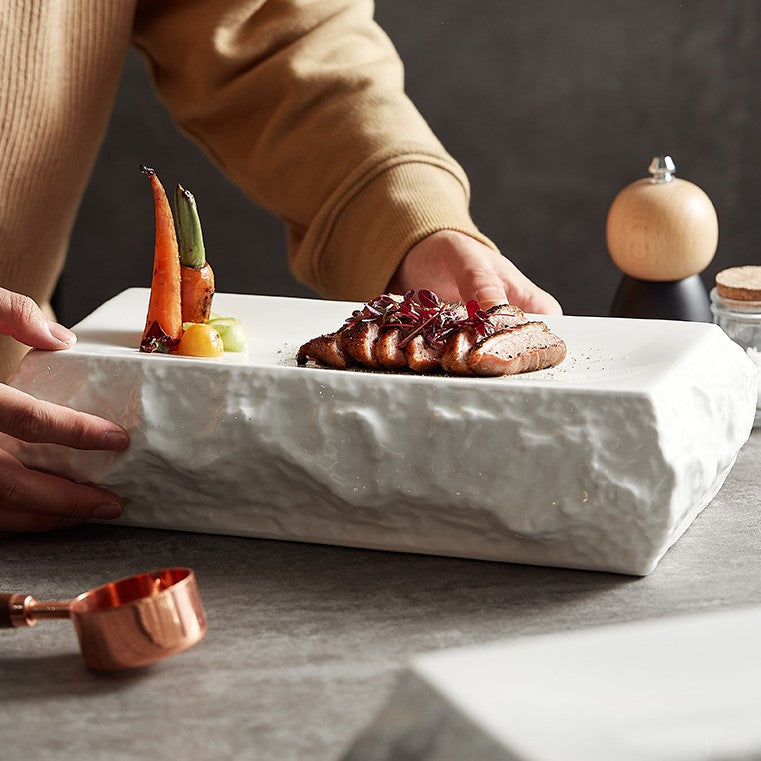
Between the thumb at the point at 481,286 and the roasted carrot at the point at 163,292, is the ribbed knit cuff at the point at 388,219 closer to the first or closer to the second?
the thumb at the point at 481,286

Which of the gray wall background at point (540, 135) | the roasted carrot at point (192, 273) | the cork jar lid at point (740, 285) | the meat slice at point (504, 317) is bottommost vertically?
the gray wall background at point (540, 135)

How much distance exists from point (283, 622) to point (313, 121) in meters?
0.87

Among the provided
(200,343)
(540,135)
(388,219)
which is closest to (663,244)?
(388,219)

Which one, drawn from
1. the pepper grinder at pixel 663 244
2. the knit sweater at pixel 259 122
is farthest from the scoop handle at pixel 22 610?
the pepper grinder at pixel 663 244


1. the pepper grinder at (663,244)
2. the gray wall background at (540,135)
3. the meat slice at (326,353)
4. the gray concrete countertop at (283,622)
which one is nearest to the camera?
the gray concrete countertop at (283,622)

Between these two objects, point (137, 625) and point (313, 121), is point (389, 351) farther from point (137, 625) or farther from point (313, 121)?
point (313, 121)

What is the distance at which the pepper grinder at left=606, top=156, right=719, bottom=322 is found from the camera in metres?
1.61

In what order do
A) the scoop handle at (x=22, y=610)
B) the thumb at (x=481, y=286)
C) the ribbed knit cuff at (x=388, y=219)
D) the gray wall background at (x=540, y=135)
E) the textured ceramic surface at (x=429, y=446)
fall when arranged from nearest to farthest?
the scoop handle at (x=22, y=610)
the textured ceramic surface at (x=429, y=446)
the thumb at (x=481, y=286)
the ribbed knit cuff at (x=388, y=219)
the gray wall background at (x=540, y=135)

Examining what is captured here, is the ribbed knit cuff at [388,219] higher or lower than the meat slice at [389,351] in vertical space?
lower

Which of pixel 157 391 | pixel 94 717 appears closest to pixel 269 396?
pixel 157 391

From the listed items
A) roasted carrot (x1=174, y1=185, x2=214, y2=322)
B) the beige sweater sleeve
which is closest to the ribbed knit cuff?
the beige sweater sleeve

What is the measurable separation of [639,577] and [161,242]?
0.54 m

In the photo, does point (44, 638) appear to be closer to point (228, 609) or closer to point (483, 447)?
point (228, 609)

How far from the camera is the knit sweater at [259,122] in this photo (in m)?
1.55
